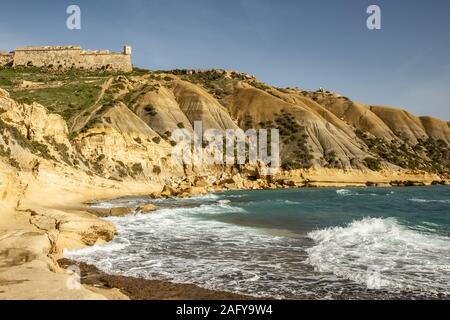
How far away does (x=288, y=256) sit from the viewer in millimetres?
14352

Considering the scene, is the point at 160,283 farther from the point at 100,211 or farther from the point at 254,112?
the point at 254,112

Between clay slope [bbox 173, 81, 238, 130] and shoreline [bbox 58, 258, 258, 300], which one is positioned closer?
shoreline [bbox 58, 258, 258, 300]

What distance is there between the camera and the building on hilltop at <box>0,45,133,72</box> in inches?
4122

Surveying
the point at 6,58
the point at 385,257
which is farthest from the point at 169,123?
the point at 385,257

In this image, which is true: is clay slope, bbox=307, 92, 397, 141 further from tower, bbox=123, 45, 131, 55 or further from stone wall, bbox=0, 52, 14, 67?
stone wall, bbox=0, 52, 14, 67

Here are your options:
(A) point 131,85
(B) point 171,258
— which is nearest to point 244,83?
(A) point 131,85

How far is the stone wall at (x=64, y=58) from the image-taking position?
343ft

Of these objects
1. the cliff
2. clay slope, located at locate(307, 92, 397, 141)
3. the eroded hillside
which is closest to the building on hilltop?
the eroded hillside

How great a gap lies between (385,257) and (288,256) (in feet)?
11.4

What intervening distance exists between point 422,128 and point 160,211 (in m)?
119

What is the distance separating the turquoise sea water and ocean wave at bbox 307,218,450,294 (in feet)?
0.10

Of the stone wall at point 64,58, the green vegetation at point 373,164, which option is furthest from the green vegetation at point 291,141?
the stone wall at point 64,58

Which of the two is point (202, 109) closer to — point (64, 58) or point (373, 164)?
point (373, 164)

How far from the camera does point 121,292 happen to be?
9.71 metres
